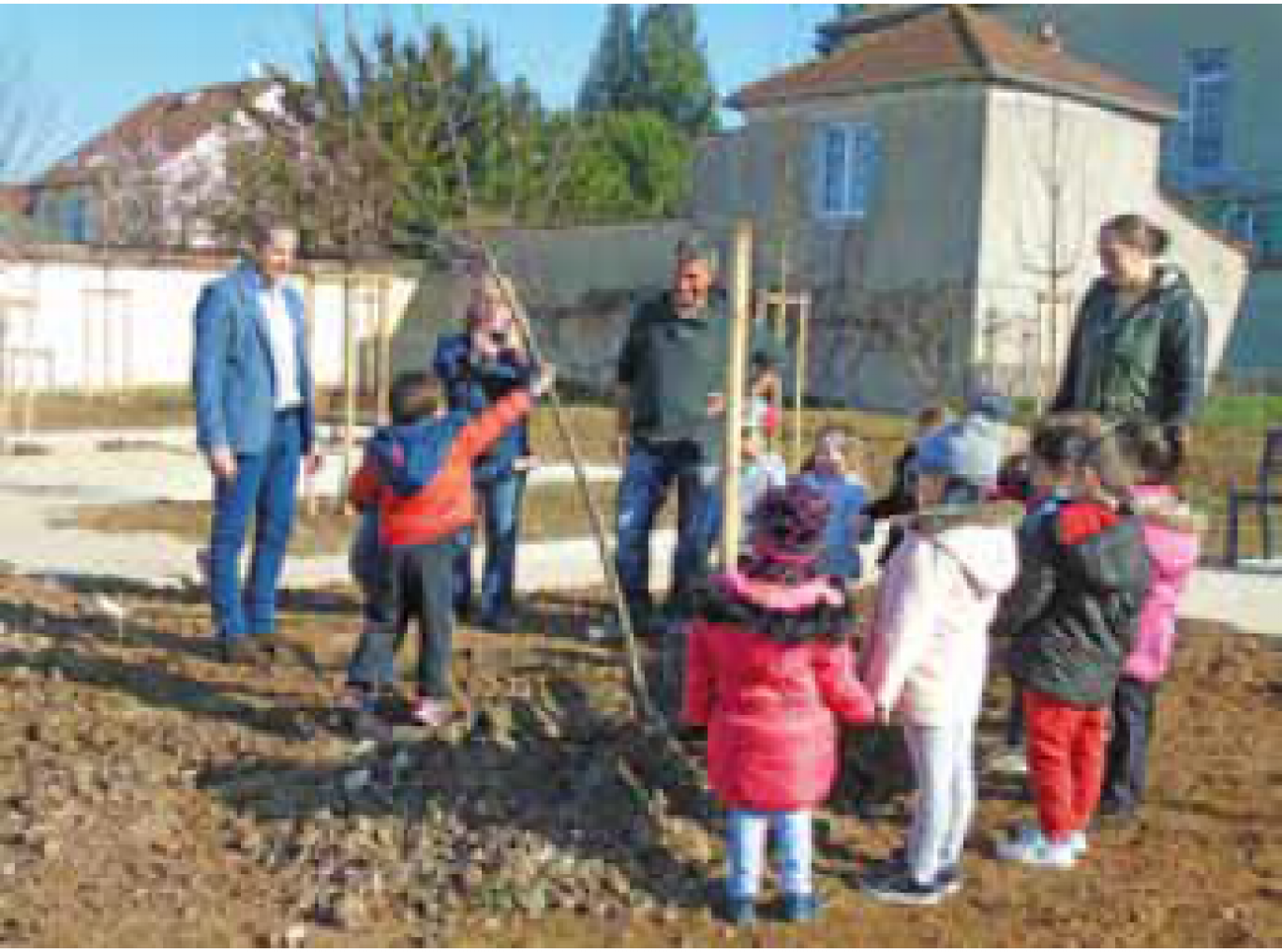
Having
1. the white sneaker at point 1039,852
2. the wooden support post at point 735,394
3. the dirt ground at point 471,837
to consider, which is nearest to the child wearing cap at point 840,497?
the dirt ground at point 471,837

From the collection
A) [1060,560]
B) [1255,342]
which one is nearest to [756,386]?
[1060,560]

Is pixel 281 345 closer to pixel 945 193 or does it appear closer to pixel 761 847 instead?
pixel 761 847

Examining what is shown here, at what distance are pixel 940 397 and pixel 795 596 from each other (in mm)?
16298

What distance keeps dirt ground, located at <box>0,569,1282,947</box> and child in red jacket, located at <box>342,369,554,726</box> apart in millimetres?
224

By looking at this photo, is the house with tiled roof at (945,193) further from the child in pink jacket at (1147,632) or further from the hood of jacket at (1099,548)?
the hood of jacket at (1099,548)

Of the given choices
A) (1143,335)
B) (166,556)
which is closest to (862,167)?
(166,556)

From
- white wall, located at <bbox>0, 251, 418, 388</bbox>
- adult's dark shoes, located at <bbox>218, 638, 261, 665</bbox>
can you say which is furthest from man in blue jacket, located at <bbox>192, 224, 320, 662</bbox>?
white wall, located at <bbox>0, 251, 418, 388</bbox>

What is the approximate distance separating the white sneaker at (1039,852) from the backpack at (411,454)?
2.13 meters

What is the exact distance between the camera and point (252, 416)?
225 inches

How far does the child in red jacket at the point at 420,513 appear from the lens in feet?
16.0

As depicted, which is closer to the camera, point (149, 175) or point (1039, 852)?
point (1039, 852)

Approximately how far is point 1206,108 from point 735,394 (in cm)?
2994

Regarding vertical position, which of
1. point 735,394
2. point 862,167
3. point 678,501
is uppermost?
point 862,167

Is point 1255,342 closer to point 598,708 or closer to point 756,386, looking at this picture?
point 756,386
